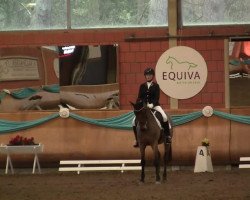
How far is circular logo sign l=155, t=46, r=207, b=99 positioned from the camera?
17.9 m

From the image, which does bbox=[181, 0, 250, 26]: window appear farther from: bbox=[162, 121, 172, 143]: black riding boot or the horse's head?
the horse's head

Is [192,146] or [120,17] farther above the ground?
[120,17]

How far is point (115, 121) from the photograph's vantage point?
1795cm

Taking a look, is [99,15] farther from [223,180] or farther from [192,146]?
[223,180]

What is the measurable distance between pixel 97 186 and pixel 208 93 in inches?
220

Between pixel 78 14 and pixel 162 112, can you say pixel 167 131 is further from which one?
pixel 78 14

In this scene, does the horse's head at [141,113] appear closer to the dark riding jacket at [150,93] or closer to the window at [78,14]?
the dark riding jacket at [150,93]

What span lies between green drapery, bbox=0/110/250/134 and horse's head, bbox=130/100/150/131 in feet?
14.9

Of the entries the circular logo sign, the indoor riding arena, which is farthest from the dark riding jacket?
the circular logo sign

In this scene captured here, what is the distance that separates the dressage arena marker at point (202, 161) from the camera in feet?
54.3

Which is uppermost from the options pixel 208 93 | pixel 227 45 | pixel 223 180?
pixel 227 45

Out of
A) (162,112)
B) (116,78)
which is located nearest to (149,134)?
(162,112)

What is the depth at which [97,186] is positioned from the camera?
13.3 m

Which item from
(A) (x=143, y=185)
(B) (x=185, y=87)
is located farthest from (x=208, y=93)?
(A) (x=143, y=185)
